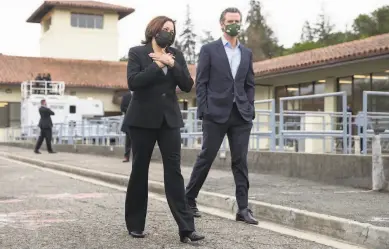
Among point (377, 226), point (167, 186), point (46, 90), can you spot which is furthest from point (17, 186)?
point (46, 90)

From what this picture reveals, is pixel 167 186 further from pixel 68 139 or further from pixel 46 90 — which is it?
pixel 46 90

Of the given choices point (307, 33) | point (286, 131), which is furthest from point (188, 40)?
point (286, 131)

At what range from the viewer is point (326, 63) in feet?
60.3

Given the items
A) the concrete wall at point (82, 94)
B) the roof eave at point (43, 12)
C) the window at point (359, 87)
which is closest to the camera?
the window at point (359, 87)

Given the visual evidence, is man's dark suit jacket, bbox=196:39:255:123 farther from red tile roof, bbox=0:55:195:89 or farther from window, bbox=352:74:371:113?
red tile roof, bbox=0:55:195:89

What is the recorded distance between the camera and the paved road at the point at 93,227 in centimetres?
497

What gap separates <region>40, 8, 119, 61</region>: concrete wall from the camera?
153 feet

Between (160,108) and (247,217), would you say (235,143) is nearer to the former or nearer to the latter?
(247,217)

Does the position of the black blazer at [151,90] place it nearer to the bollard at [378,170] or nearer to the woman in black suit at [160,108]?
the woman in black suit at [160,108]

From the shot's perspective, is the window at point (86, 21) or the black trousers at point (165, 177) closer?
the black trousers at point (165, 177)

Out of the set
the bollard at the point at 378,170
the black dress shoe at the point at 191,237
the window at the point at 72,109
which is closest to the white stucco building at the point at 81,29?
the window at the point at 72,109

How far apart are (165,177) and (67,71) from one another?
38694 mm

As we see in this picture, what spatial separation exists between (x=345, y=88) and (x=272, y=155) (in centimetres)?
1050

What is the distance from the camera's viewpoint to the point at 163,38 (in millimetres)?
4930
